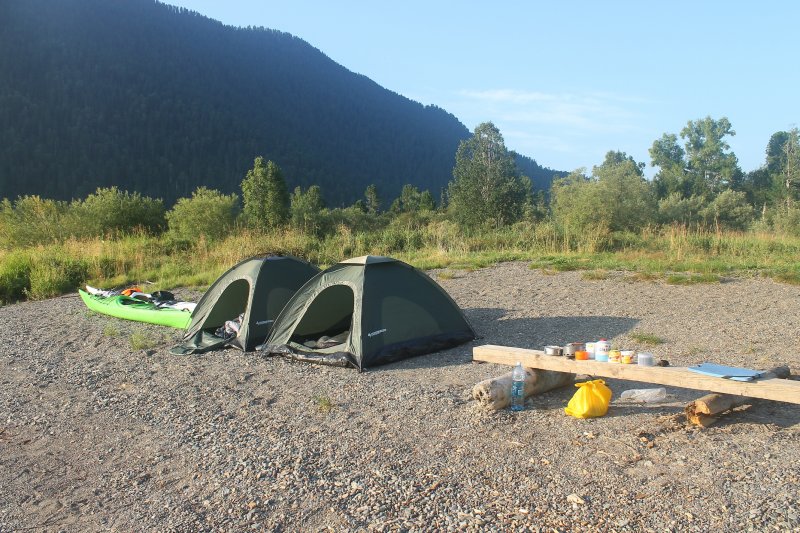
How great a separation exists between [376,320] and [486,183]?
32.7 m

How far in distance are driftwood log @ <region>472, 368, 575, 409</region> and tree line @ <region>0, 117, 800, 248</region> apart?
11344 millimetres

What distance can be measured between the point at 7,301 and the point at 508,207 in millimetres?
29099

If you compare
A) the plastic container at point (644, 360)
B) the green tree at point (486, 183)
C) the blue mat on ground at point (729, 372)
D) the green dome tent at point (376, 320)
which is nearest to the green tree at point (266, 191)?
the green tree at point (486, 183)

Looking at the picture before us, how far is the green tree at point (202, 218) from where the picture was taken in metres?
22.4

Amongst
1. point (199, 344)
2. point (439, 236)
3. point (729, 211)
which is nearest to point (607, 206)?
point (439, 236)

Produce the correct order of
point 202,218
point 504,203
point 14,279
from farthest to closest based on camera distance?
point 504,203
point 202,218
point 14,279

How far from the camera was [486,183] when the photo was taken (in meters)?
38.7

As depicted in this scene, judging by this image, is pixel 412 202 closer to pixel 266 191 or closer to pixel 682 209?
pixel 266 191

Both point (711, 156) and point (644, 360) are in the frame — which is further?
point (711, 156)

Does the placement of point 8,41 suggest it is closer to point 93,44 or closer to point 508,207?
point 93,44

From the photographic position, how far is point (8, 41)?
9288 cm

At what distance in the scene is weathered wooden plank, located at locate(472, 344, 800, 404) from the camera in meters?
4.17

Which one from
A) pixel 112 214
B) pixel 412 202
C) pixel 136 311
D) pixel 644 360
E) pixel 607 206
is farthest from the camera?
pixel 412 202

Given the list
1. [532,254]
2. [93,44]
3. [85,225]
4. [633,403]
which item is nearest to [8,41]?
[93,44]
